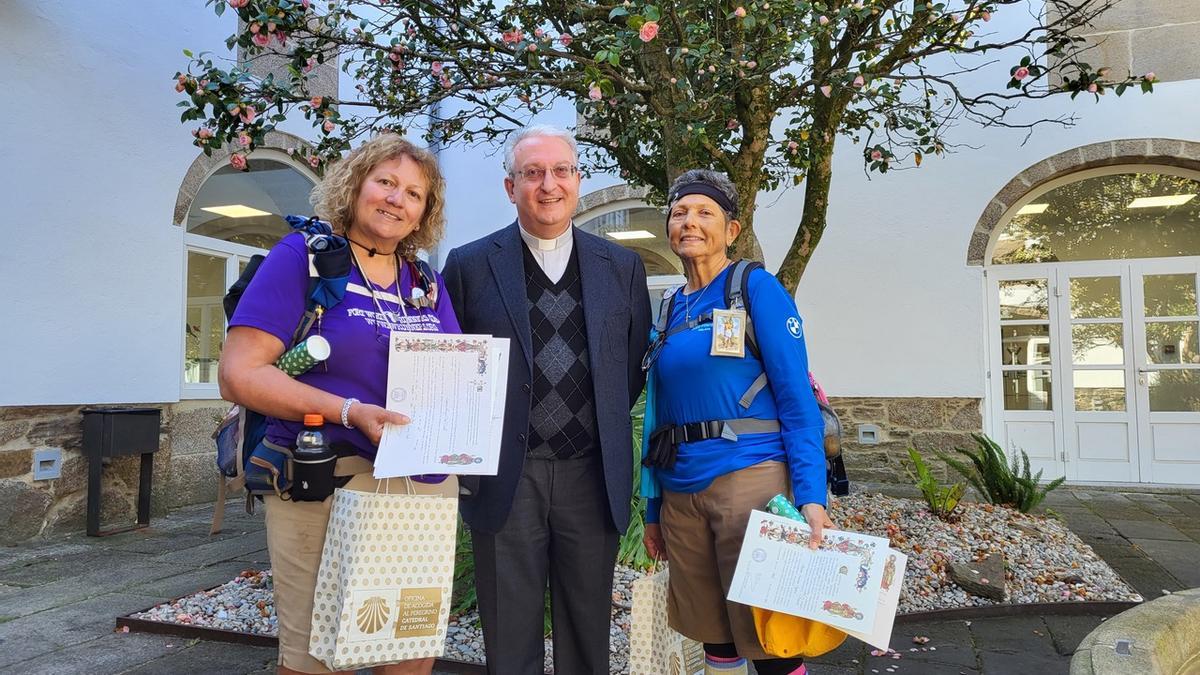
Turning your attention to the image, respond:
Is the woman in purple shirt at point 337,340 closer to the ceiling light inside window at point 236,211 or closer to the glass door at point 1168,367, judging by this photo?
the ceiling light inside window at point 236,211

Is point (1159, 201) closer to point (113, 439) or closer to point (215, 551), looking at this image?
point (215, 551)

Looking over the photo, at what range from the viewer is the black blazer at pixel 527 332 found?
→ 1903 mm

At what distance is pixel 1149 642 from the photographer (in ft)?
6.13

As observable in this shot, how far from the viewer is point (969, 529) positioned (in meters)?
4.79

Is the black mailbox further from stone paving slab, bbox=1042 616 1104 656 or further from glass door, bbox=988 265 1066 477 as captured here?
glass door, bbox=988 265 1066 477

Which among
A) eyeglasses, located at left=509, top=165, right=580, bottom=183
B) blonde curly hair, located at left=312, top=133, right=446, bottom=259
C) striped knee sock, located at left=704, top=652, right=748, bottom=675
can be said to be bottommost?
striped knee sock, located at left=704, top=652, right=748, bottom=675

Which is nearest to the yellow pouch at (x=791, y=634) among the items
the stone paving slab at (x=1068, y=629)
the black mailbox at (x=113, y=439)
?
the stone paving slab at (x=1068, y=629)

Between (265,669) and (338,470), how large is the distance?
1.78 m

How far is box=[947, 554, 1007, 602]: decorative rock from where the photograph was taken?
3.58 m

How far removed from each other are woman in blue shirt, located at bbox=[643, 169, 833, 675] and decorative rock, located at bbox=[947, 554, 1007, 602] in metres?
2.23

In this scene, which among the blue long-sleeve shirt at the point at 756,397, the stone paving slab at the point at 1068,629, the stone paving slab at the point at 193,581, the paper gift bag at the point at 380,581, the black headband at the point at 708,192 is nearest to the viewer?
the paper gift bag at the point at 380,581

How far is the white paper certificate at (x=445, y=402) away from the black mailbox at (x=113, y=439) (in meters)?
4.94

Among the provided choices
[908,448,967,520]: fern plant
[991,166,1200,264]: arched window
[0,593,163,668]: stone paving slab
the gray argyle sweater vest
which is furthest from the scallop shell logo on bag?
[991,166,1200,264]: arched window

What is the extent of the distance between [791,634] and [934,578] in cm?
259
